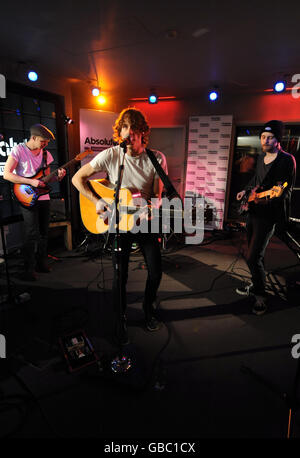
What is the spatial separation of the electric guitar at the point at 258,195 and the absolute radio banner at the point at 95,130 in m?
3.35

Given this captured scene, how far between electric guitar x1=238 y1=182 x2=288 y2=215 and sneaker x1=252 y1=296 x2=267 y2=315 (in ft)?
3.07

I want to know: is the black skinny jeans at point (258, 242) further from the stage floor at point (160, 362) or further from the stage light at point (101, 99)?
the stage light at point (101, 99)

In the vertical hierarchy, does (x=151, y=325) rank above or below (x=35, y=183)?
below

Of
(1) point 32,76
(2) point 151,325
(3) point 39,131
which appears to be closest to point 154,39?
(3) point 39,131

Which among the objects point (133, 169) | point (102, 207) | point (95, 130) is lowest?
point (102, 207)

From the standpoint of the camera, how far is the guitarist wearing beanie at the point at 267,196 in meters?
2.41

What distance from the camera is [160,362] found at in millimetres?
1986

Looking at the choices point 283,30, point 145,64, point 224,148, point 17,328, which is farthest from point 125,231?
point 224,148

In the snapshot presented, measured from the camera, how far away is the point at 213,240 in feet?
17.8

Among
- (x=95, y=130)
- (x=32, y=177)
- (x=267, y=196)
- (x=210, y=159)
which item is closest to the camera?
(x=267, y=196)

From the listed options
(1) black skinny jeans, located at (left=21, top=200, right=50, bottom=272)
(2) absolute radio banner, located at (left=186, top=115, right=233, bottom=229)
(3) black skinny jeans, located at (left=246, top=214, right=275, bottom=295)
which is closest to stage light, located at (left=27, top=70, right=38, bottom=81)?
(1) black skinny jeans, located at (left=21, top=200, right=50, bottom=272)

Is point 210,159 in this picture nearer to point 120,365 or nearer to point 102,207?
point 102,207

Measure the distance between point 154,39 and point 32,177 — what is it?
222 centimetres

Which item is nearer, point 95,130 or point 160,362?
point 160,362
